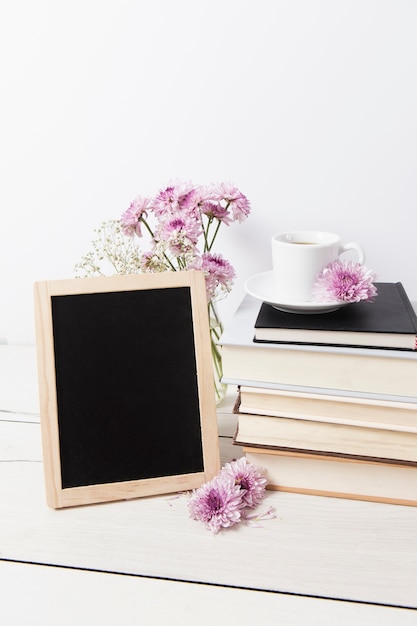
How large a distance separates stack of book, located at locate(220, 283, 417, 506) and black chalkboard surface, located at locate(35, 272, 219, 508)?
0.20ft

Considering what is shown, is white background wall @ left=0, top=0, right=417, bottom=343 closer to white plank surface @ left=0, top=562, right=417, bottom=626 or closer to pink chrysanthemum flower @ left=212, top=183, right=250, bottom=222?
pink chrysanthemum flower @ left=212, top=183, right=250, bottom=222

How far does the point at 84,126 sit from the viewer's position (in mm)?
1066

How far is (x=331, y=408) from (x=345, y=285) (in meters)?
0.16

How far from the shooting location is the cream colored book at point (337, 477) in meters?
0.71

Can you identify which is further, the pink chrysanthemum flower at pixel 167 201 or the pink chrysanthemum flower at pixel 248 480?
the pink chrysanthemum flower at pixel 167 201

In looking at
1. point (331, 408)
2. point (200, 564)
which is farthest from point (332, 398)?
point (200, 564)

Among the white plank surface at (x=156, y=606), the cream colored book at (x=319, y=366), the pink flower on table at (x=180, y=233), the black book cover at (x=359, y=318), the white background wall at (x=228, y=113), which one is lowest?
Answer: the white plank surface at (x=156, y=606)

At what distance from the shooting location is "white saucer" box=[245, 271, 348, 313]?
2.35 feet

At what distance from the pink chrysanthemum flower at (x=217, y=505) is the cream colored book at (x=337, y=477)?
66 millimetres

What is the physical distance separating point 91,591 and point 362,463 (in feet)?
1.18

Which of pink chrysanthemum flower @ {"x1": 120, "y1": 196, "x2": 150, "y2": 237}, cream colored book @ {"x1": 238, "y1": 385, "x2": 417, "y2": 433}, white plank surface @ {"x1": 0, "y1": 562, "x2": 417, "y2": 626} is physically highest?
pink chrysanthemum flower @ {"x1": 120, "y1": 196, "x2": 150, "y2": 237}

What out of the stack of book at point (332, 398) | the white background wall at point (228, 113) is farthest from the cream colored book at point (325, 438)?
the white background wall at point (228, 113)

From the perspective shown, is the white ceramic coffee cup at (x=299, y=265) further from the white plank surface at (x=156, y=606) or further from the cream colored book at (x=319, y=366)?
the white plank surface at (x=156, y=606)

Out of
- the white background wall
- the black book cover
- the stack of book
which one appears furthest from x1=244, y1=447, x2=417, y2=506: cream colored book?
the white background wall
